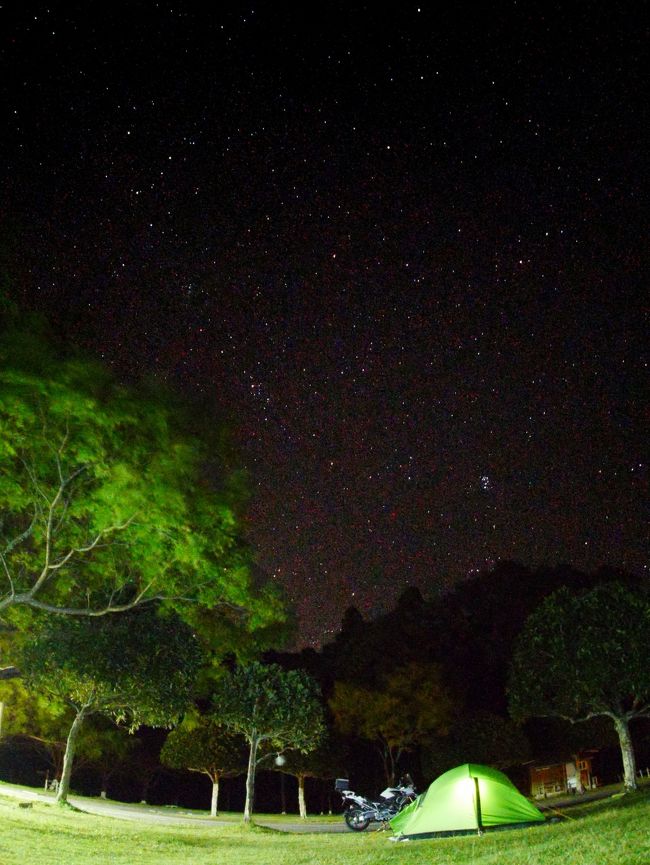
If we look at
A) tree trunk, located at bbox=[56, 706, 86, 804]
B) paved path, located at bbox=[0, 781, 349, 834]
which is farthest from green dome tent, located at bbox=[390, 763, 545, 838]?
tree trunk, located at bbox=[56, 706, 86, 804]

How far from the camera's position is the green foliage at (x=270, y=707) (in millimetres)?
27062

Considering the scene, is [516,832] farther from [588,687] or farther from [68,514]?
[588,687]

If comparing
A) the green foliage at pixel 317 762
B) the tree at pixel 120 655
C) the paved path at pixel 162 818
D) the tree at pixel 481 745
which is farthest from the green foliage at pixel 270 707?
the tree at pixel 481 745

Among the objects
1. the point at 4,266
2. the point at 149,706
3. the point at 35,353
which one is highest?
the point at 4,266

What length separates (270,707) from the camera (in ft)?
89.2

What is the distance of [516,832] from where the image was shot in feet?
41.8

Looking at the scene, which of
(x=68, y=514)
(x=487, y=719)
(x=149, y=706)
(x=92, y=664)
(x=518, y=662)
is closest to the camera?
(x=68, y=514)

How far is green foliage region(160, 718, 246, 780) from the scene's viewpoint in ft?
113

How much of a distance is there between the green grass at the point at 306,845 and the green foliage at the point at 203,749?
54.8 feet

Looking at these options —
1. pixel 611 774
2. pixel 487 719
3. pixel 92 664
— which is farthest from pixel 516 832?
pixel 611 774

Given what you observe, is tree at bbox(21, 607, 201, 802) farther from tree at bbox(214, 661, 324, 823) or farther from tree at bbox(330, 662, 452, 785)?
tree at bbox(330, 662, 452, 785)

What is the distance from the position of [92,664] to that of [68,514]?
154 inches

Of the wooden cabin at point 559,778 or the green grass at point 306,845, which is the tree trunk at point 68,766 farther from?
the wooden cabin at point 559,778

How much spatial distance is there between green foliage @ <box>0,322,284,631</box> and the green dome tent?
21.2ft
